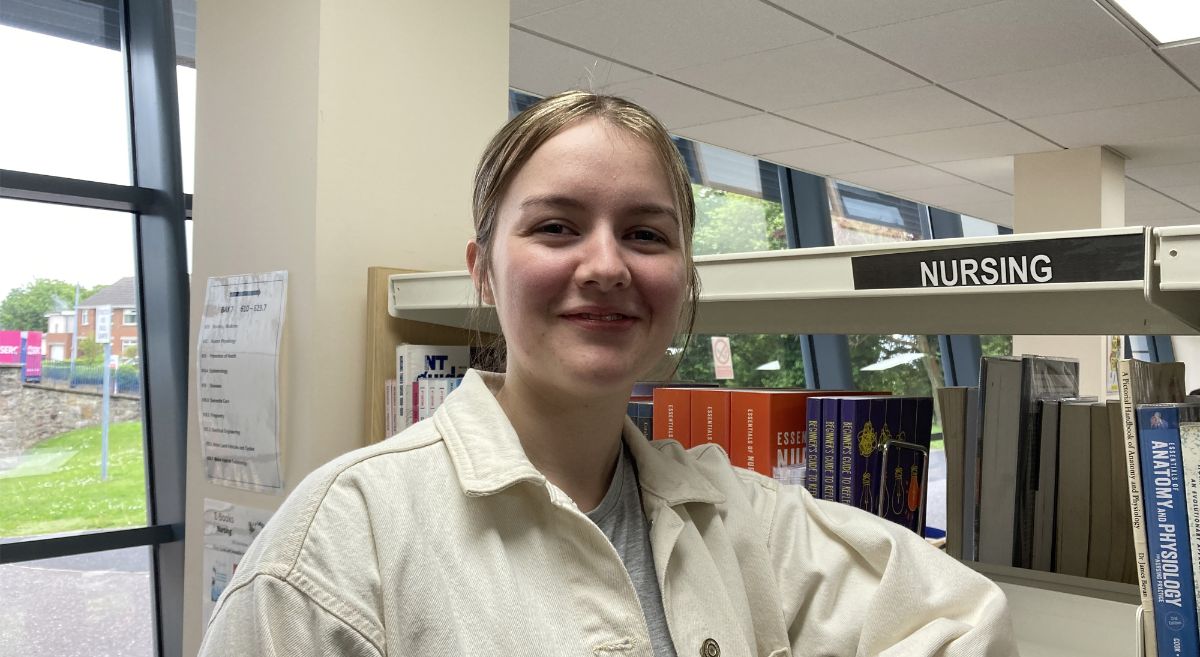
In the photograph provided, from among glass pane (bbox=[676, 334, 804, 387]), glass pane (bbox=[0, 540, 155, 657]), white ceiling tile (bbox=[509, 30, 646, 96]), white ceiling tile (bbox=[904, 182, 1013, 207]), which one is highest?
white ceiling tile (bbox=[509, 30, 646, 96])

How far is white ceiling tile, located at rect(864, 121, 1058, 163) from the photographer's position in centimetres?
467

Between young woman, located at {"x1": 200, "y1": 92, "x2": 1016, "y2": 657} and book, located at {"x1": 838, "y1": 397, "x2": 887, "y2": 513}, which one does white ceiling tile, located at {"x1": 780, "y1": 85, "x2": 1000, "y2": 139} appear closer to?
book, located at {"x1": 838, "y1": 397, "x2": 887, "y2": 513}

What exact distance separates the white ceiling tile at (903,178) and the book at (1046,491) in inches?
177

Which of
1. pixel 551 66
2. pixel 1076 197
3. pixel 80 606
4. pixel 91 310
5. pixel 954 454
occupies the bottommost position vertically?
pixel 80 606

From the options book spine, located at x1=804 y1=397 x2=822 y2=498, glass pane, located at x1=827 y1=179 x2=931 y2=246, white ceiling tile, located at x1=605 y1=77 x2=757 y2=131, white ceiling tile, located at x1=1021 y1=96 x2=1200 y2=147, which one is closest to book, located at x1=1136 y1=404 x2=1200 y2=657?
book spine, located at x1=804 y1=397 x2=822 y2=498

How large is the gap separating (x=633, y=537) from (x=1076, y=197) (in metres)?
5.00

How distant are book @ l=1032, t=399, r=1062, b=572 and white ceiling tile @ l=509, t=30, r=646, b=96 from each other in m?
2.39

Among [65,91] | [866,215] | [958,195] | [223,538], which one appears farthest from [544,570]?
[958,195]

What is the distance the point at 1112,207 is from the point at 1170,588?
16.2 feet

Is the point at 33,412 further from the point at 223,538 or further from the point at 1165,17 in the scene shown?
the point at 1165,17

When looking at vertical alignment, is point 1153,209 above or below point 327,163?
above

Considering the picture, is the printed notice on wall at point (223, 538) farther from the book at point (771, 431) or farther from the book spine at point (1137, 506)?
the book spine at point (1137, 506)

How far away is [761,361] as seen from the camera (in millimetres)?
5723

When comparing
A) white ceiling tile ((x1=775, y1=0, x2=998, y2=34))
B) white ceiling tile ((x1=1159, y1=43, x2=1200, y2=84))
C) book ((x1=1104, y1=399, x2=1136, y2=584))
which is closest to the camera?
book ((x1=1104, y1=399, x2=1136, y2=584))
